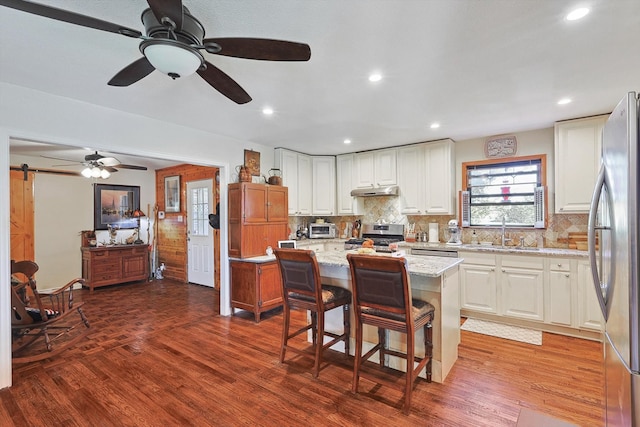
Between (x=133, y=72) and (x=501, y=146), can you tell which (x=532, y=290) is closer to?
(x=501, y=146)

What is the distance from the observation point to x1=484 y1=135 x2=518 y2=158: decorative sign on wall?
416cm

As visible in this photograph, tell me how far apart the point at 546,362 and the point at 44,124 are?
4.99m

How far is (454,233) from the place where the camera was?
448cm

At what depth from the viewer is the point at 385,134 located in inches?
166

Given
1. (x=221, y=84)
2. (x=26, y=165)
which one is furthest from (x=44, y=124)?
(x=26, y=165)

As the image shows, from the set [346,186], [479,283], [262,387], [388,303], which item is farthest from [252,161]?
[479,283]

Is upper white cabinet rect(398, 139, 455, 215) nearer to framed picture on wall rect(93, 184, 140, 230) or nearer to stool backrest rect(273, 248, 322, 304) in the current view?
stool backrest rect(273, 248, 322, 304)

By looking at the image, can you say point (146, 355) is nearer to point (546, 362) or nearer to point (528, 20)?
point (546, 362)

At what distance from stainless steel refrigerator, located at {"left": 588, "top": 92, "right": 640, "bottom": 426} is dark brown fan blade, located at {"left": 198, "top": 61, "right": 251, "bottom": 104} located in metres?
1.93

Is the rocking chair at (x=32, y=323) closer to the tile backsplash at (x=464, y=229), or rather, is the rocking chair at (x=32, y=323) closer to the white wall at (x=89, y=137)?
the white wall at (x=89, y=137)

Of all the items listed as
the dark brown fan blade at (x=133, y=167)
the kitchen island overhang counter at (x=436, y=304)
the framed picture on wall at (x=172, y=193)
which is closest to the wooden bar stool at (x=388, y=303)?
the kitchen island overhang counter at (x=436, y=304)

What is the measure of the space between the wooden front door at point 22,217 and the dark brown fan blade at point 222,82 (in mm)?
5400

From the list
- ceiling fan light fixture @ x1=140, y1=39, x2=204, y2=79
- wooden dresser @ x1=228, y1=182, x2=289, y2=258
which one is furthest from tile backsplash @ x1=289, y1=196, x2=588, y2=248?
ceiling fan light fixture @ x1=140, y1=39, x2=204, y2=79

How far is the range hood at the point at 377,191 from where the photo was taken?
15.8 feet
